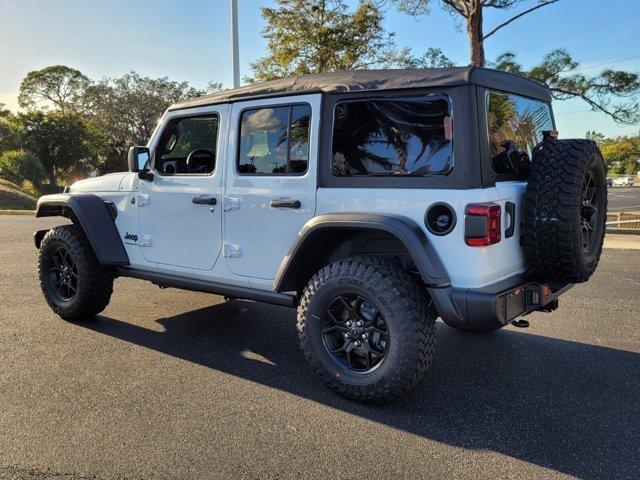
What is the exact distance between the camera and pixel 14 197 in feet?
67.7

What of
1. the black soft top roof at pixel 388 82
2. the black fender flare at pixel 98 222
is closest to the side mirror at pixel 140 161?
the black fender flare at pixel 98 222

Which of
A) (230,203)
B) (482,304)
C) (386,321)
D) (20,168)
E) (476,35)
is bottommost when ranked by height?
(386,321)

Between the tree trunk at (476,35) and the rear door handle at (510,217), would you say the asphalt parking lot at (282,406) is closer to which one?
the rear door handle at (510,217)

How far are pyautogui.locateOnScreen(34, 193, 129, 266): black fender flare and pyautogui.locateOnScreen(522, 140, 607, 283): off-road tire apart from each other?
326cm

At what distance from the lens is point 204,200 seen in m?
3.81

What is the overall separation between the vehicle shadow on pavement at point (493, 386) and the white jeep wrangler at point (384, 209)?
12.6 inches

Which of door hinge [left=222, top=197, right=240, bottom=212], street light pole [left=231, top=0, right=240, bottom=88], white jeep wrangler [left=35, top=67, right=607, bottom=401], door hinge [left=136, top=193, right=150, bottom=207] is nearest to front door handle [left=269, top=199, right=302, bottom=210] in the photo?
white jeep wrangler [left=35, top=67, right=607, bottom=401]

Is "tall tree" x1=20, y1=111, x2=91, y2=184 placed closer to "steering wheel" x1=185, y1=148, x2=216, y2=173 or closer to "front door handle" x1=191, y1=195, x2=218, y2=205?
"steering wheel" x1=185, y1=148, x2=216, y2=173

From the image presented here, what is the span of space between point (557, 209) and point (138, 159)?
10.2 feet

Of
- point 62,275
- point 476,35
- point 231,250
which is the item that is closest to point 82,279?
point 62,275

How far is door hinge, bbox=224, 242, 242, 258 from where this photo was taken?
3686mm

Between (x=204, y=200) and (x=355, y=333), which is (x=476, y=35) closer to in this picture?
(x=204, y=200)

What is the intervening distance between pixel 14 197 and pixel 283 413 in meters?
21.6

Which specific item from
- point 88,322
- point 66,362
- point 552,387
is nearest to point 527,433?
point 552,387
